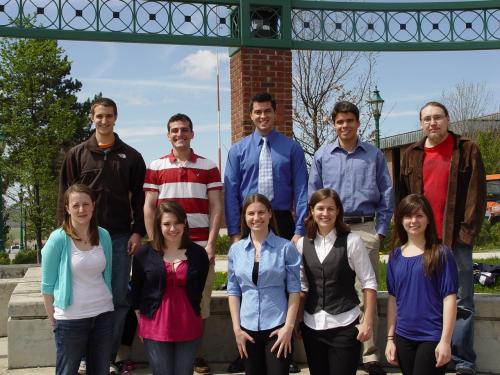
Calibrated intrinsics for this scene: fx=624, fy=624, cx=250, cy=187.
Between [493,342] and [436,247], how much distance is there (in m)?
1.73

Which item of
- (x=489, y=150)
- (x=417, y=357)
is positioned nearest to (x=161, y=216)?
(x=417, y=357)

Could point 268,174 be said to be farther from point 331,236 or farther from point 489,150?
point 489,150

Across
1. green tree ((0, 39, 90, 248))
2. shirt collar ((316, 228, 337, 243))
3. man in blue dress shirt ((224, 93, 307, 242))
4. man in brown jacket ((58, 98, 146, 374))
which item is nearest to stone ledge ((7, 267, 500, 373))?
man in brown jacket ((58, 98, 146, 374))

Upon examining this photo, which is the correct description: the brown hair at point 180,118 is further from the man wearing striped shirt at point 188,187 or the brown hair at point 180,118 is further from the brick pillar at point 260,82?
the brick pillar at point 260,82

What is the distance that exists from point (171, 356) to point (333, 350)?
105 centimetres

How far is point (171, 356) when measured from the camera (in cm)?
407

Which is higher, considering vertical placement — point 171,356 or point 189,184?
point 189,184

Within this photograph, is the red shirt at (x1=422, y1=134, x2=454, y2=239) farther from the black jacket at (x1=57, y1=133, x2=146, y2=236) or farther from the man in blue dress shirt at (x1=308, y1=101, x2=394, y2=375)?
the black jacket at (x1=57, y1=133, x2=146, y2=236)

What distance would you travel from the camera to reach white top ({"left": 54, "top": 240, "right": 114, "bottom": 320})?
156 inches

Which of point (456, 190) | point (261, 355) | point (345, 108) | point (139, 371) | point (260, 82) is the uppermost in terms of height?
point (260, 82)

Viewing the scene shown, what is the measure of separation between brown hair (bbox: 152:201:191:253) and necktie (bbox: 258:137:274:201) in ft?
2.90

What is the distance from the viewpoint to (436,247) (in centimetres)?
389

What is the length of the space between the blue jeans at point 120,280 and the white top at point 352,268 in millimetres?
1411

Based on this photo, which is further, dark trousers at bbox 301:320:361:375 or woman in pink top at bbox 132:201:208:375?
woman in pink top at bbox 132:201:208:375
